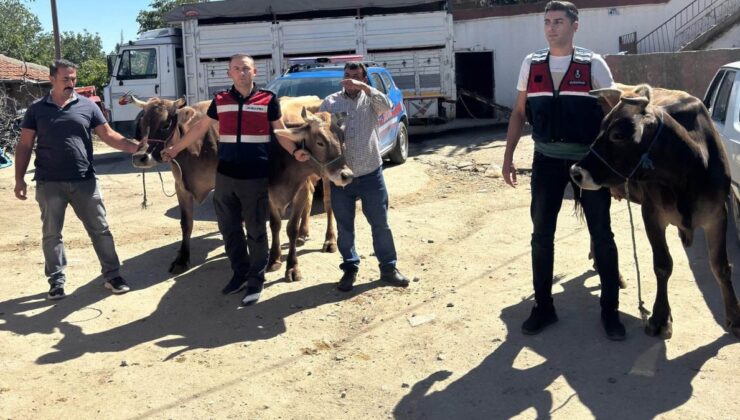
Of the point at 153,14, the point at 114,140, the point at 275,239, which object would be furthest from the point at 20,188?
the point at 153,14

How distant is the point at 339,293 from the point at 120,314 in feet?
6.16

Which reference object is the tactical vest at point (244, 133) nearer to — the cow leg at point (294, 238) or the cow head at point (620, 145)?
the cow leg at point (294, 238)

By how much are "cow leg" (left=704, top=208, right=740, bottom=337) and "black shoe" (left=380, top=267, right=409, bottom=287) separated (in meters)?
2.58

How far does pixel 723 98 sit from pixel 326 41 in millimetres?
11669

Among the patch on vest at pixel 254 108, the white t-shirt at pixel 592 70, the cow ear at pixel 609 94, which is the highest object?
the white t-shirt at pixel 592 70

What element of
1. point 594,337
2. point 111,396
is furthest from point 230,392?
point 594,337

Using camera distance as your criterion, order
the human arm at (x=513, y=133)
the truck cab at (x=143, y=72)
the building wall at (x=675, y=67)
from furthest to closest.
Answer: the truck cab at (x=143, y=72)
the building wall at (x=675, y=67)
the human arm at (x=513, y=133)

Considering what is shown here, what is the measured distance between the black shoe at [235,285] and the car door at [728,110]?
14.7ft

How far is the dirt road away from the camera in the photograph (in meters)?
4.38

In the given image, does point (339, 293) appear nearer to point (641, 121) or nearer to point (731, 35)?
point (641, 121)

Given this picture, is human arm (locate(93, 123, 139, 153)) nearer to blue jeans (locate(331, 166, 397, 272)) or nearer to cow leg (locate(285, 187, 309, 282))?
cow leg (locate(285, 187, 309, 282))

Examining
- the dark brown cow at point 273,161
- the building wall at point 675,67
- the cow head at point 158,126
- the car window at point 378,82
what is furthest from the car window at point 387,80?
the cow head at point 158,126

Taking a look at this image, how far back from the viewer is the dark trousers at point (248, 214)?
20.2 feet

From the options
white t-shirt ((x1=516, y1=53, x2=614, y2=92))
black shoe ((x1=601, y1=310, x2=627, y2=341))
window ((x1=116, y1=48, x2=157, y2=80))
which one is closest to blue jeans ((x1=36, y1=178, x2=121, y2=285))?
white t-shirt ((x1=516, y1=53, x2=614, y2=92))
